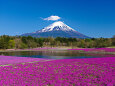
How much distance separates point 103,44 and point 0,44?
221ft

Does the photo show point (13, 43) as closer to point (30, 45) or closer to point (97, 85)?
point (30, 45)

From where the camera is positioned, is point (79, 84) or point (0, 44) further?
point (0, 44)

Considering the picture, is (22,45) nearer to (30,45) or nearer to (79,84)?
(30,45)

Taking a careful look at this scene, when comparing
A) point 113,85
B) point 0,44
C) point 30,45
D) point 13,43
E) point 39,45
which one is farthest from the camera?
point 39,45

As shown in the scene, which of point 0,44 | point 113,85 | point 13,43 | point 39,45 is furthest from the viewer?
point 39,45

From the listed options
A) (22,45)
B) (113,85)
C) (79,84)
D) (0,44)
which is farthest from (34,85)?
(22,45)

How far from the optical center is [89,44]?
10325 centimetres

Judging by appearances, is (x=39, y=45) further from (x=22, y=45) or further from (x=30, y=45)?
(x=22, y=45)

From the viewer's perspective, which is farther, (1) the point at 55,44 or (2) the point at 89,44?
(1) the point at 55,44

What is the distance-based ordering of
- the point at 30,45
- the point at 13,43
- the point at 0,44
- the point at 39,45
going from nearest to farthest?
the point at 0,44, the point at 13,43, the point at 30,45, the point at 39,45

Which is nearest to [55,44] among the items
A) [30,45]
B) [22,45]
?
[30,45]

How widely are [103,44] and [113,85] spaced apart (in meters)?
86.2

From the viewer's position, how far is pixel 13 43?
97.9m

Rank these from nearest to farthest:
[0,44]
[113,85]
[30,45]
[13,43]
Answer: [113,85] → [0,44] → [13,43] → [30,45]
